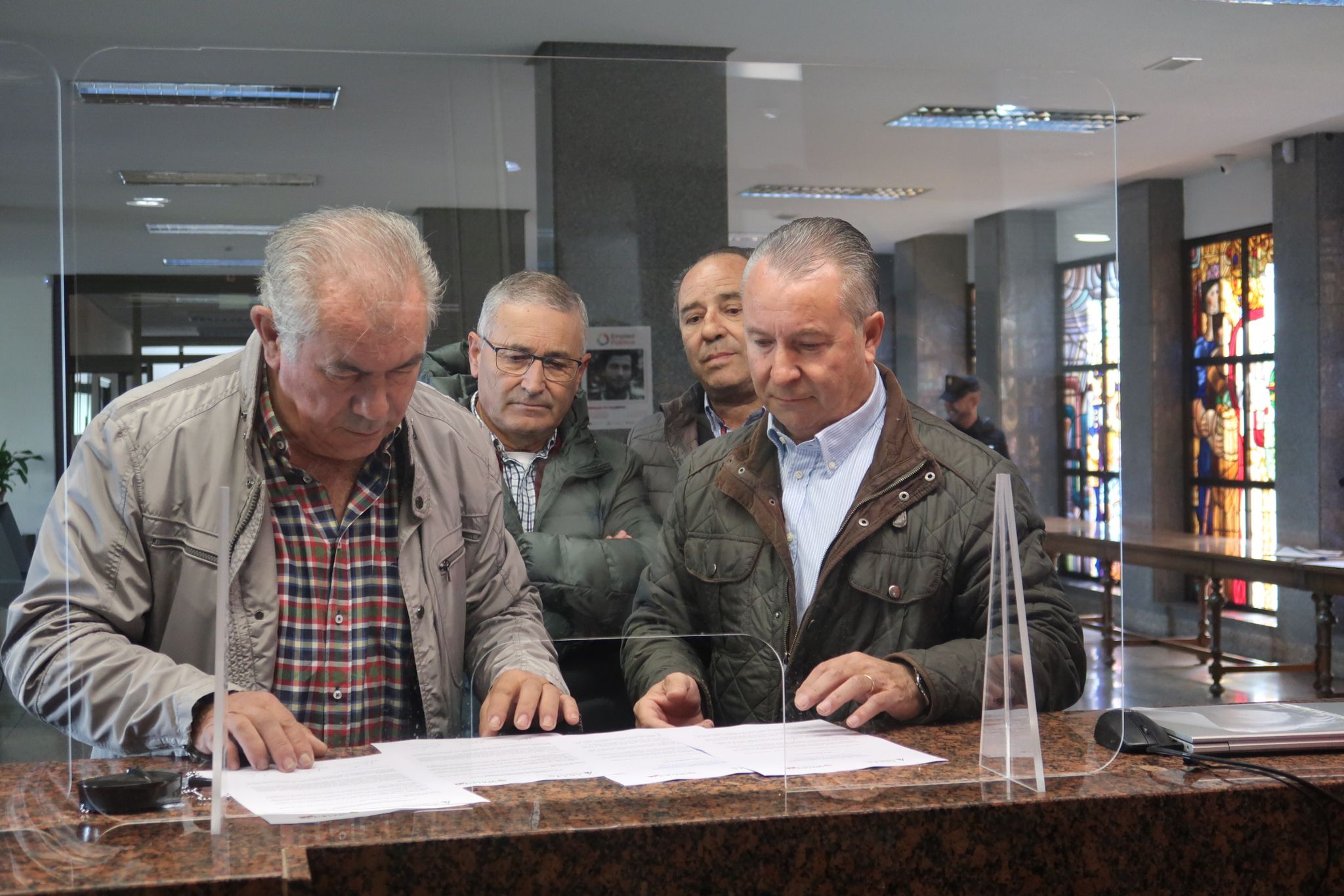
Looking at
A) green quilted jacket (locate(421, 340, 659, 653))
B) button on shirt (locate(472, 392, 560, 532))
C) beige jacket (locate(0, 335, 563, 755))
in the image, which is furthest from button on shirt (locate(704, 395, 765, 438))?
beige jacket (locate(0, 335, 563, 755))

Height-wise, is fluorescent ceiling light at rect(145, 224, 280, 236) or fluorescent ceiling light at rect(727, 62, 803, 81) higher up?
fluorescent ceiling light at rect(727, 62, 803, 81)

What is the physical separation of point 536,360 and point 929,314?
515mm

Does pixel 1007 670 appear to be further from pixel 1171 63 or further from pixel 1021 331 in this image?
pixel 1171 63

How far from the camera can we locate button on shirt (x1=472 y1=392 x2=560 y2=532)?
1.56 m

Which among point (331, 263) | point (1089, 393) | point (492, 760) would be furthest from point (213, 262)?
point (1089, 393)

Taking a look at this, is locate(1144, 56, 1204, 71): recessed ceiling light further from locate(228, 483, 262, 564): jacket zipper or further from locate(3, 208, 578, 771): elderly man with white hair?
locate(228, 483, 262, 564): jacket zipper

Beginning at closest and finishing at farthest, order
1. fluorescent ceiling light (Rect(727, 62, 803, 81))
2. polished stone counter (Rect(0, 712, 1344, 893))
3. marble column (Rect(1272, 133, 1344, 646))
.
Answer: polished stone counter (Rect(0, 712, 1344, 893)) < fluorescent ceiling light (Rect(727, 62, 803, 81)) < marble column (Rect(1272, 133, 1344, 646))

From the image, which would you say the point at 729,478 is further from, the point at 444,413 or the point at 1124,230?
Result: the point at 1124,230

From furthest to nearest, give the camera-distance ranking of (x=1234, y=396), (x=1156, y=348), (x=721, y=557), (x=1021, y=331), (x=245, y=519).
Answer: (x=1156, y=348) < (x=1234, y=396) < (x=1021, y=331) < (x=721, y=557) < (x=245, y=519)

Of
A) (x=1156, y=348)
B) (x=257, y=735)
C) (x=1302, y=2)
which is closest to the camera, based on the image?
(x=257, y=735)

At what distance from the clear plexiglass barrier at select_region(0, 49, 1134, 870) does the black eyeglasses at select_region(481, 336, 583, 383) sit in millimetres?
32

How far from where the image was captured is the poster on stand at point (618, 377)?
5.10 feet

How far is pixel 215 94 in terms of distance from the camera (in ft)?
4.73

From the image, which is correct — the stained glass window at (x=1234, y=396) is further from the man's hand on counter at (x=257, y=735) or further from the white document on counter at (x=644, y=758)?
the man's hand on counter at (x=257, y=735)
